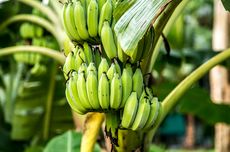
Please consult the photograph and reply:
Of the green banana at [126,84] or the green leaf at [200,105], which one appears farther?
the green leaf at [200,105]

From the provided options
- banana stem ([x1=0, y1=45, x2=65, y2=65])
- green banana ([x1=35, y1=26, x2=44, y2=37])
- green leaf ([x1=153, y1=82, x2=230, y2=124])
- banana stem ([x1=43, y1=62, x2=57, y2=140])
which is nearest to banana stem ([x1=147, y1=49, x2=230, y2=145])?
banana stem ([x1=0, y1=45, x2=65, y2=65])

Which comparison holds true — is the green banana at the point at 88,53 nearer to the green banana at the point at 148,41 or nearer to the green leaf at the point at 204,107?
the green banana at the point at 148,41

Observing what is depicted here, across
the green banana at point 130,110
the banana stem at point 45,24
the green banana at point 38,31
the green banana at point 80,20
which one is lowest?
the green banana at point 130,110

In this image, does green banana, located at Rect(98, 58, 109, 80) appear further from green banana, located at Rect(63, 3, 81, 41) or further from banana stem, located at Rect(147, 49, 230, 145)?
banana stem, located at Rect(147, 49, 230, 145)

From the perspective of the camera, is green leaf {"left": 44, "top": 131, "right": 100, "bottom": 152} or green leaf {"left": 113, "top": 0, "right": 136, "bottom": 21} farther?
green leaf {"left": 44, "top": 131, "right": 100, "bottom": 152}

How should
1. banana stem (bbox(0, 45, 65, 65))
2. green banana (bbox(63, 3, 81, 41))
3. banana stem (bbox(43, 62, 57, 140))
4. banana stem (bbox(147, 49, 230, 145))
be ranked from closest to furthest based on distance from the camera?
green banana (bbox(63, 3, 81, 41)), banana stem (bbox(147, 49, 230, 145)), banana stem (bbox(0, 45, 65, 65)), banana stem (bbox(43, 62, 57, 140))

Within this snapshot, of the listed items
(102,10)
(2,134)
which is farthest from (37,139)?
(102,10)

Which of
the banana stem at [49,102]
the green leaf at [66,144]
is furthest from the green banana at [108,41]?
the banana stem at [49,102]
